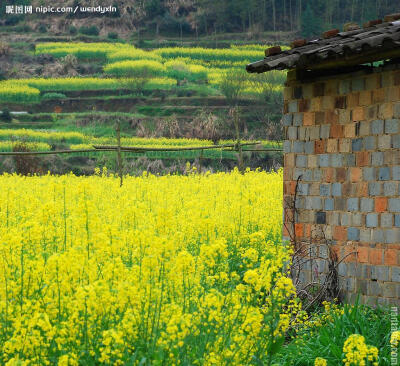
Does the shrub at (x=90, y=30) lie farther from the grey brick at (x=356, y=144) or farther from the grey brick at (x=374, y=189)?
the grey brick at (x=374, y=189)

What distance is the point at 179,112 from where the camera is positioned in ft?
127

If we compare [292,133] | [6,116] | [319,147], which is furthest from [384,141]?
[6,116]

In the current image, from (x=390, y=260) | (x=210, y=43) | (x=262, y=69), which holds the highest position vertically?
(x=210, y=43)

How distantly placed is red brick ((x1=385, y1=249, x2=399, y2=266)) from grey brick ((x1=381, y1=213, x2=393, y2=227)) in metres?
0.27

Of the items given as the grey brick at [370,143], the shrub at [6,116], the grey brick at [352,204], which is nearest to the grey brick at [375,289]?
the grey brick at [352,204]

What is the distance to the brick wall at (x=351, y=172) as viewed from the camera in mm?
6770

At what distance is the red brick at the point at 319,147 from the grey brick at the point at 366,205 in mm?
839

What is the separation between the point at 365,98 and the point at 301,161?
1.18 m

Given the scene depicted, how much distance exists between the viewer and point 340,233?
729cm

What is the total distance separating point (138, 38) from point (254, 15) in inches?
453

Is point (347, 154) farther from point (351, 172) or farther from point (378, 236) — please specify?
point (378, 236)

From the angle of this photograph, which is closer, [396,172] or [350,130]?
Answer: [396,172]

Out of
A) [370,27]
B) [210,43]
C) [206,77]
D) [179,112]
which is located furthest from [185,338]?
[210,43]

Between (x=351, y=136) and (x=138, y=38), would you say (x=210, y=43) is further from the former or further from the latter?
(x=351, y=136)
